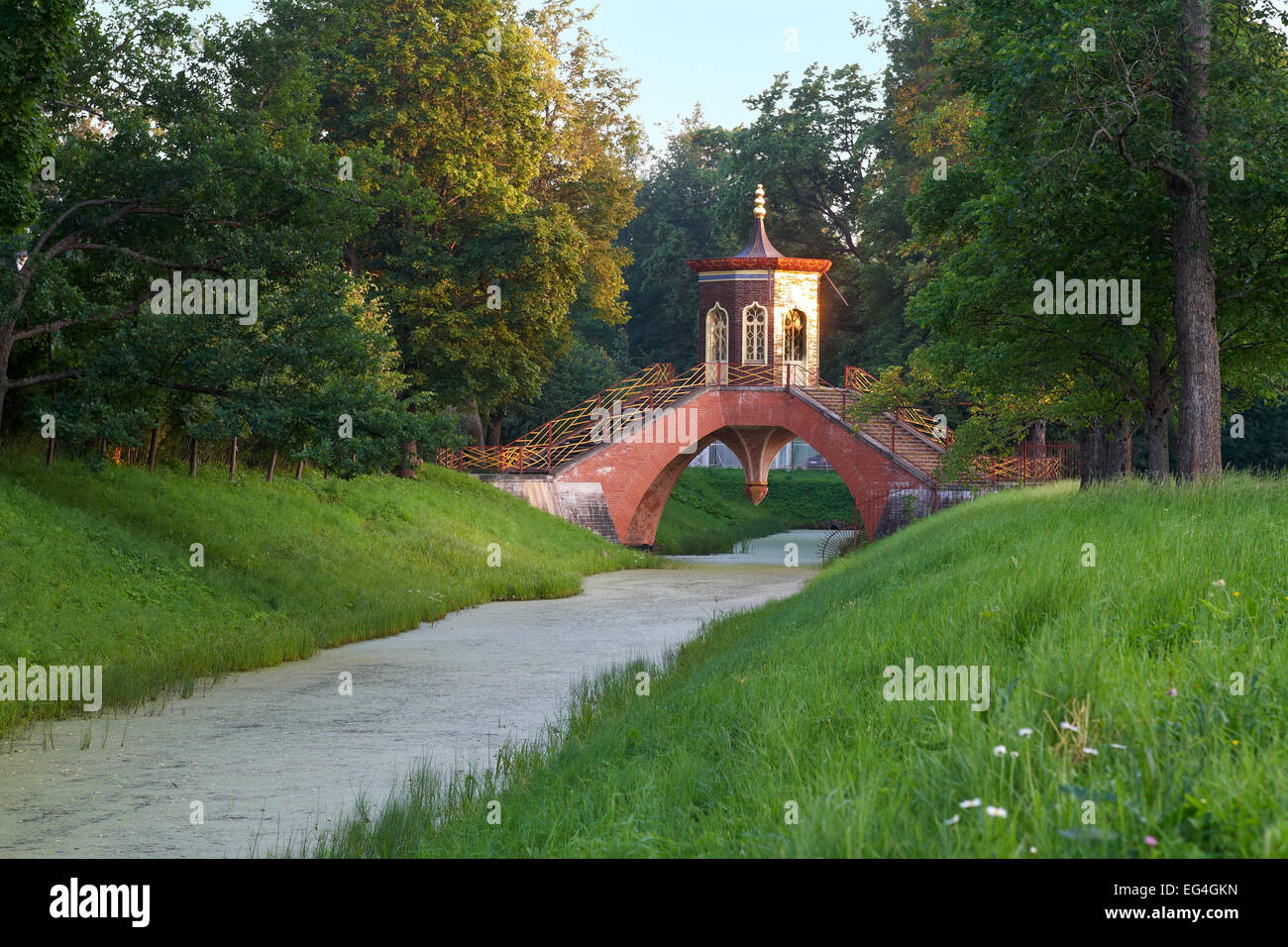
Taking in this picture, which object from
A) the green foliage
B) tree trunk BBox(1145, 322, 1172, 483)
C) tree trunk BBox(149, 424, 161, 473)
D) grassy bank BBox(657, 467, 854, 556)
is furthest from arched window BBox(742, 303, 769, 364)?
the green foliage

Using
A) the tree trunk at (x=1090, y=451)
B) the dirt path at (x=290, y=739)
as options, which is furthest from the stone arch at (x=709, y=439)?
the dirt path at (x=290, y=739)

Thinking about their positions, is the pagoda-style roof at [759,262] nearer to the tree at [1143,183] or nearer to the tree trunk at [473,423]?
the tree trunk at [473,423]

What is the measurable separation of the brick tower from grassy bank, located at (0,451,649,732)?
1558 centimetres

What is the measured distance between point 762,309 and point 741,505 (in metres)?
18.2

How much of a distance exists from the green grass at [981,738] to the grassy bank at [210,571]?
22.4 feet

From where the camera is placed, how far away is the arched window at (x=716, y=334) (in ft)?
139

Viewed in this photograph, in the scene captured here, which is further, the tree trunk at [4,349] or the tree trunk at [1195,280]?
the tree trunk at [4,349]

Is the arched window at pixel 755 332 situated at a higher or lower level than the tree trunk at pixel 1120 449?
higher

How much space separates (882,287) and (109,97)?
30.4 m

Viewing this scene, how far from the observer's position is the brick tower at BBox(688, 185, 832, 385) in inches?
1639

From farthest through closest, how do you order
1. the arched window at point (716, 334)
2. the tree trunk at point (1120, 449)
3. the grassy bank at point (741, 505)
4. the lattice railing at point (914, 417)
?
the grassy bank at point (741, 505) < the arched window at point (716, 334) < the lattice railing at point (914, 417) < the tree trunk at point (1120, 449)

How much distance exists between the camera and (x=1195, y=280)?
50.0 feet
